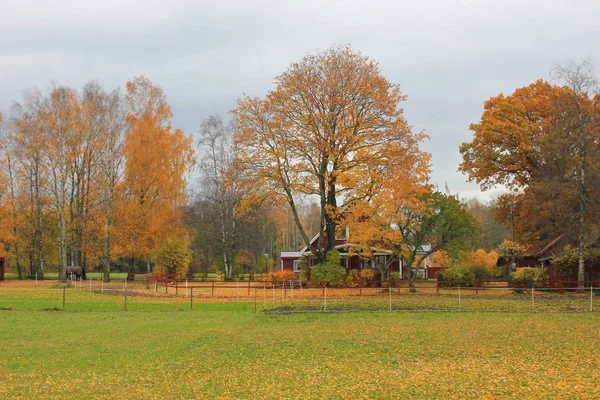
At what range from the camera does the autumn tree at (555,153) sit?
34.8 meters

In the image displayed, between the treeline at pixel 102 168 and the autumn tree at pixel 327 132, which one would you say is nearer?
the autumn tree at pixel 327 132

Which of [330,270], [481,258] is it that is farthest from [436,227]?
[481,258]

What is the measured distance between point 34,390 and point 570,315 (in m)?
21.1

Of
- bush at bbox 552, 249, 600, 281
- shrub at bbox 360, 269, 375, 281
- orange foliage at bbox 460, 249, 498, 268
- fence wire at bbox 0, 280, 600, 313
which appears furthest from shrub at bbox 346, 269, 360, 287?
bush at bbox 552, 249, 600, 281

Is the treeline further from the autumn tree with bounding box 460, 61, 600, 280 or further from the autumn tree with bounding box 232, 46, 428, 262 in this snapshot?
the autumn tree with bounding box 460, 61, 600, 280

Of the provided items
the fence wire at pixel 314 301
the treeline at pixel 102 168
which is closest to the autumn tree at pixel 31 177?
the treeline at pixel 102 168

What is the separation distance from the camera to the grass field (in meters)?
10.9

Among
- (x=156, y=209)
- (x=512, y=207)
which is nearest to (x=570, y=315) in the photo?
(x=512, y=207)

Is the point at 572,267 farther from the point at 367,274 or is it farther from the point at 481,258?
the point at 481,258

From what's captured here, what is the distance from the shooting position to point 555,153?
36.8 metres

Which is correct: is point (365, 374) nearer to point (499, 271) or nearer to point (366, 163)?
point (366, 163)

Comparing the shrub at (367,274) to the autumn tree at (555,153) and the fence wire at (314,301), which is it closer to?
the fence wire at (314,301)

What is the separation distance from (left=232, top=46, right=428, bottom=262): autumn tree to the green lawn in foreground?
18098 millimetres

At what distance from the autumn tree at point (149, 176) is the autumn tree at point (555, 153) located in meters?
28.6
